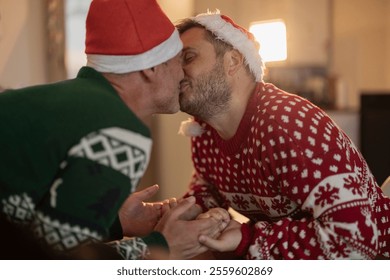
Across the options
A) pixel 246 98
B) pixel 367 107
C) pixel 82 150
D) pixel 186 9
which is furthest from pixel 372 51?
pixel 82 150

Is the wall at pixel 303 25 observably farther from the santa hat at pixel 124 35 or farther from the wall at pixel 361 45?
the santa hat at pixel 124 35

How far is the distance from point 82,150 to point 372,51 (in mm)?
4332

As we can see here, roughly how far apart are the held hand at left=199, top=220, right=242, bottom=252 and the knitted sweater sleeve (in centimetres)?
1

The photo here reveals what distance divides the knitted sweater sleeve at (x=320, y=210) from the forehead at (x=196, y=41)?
31 centimetres

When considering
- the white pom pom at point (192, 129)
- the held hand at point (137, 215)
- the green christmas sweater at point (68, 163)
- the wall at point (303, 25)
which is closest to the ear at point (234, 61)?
the white pom pom at point (192, 129)

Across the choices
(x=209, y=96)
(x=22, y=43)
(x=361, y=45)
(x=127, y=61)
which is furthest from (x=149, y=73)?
(x=361, y=45)

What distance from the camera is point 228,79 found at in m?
1.18

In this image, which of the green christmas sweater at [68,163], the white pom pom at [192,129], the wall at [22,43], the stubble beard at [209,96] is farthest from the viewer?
the wall at [22,43]

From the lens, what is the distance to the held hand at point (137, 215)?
115cm

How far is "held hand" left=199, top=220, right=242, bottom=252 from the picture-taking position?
93 cm

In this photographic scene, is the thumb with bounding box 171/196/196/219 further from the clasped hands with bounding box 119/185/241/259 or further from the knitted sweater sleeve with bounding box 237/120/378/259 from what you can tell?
the knitted sweater sleeve with bounding box 237/120/378/259

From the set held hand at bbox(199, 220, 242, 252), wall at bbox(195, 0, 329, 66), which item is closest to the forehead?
held hand at bbox(199, 220, 242, 252)

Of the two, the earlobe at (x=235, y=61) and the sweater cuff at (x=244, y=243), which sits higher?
the earlobe at (x=235, y=61)
